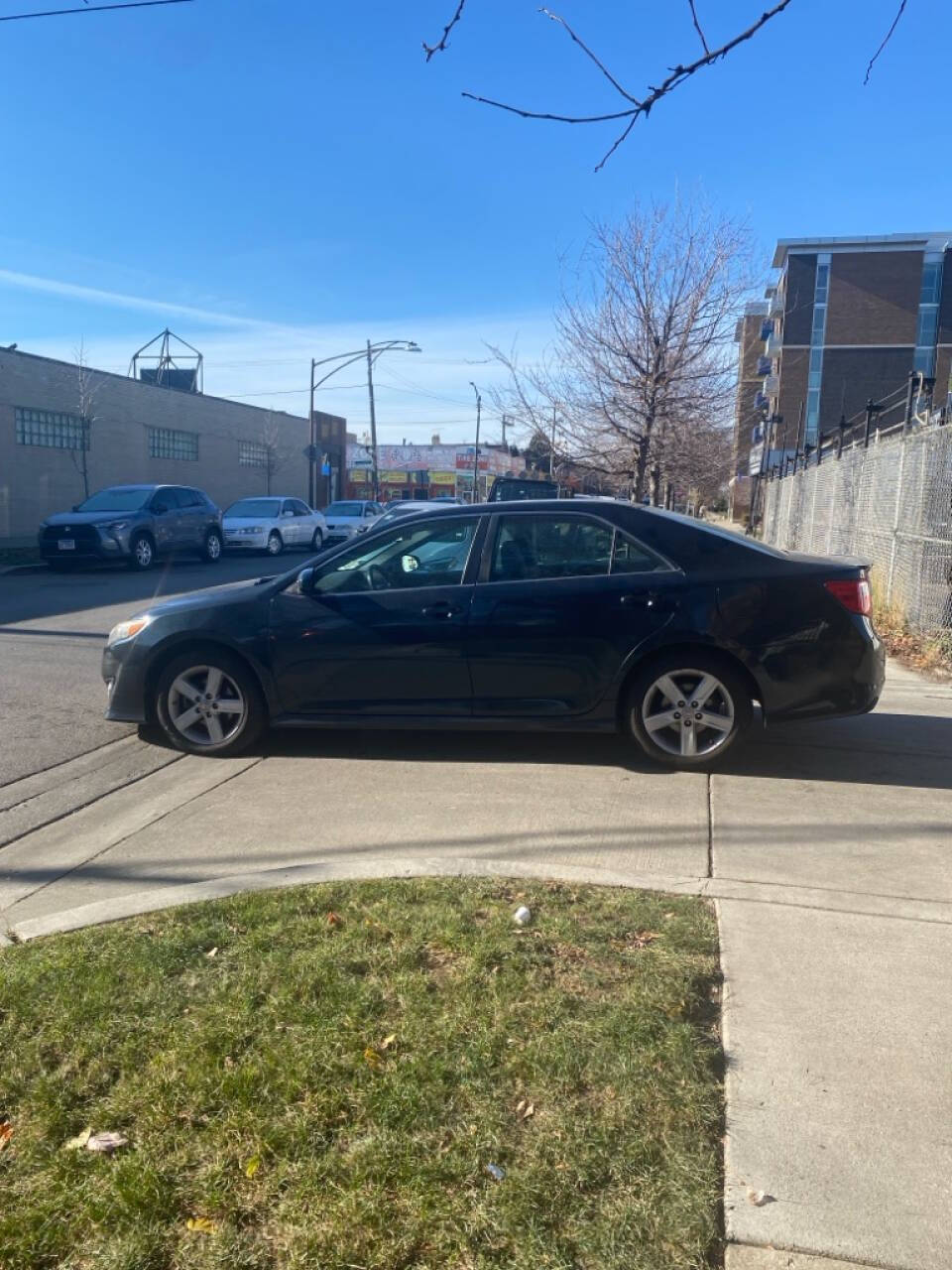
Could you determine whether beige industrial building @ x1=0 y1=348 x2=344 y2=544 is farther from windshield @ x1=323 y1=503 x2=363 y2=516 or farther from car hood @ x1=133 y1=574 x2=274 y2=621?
car hood @ x1=133 y1=574 x2=274 y2=621

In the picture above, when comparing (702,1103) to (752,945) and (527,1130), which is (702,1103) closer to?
(527,1130)

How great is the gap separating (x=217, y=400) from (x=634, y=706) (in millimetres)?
39109

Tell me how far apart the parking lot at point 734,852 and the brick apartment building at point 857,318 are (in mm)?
56891

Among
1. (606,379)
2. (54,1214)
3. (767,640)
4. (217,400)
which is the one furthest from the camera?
(217,400)

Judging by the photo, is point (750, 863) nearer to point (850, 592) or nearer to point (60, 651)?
point (850, 592)

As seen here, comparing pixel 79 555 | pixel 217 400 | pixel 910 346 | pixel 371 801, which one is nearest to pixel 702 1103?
pixel 371 801

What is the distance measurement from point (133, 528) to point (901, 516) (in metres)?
14.5

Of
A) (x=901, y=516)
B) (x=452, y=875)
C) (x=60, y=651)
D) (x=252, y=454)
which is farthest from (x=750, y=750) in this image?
(x=252, y=454)

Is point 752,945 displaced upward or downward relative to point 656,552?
downward

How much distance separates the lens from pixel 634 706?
6090 mm

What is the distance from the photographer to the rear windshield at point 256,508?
2712 cm

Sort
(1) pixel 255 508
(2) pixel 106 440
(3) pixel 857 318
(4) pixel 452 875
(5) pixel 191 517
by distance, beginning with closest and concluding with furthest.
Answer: (4) pixel 452 875
(5) pixel 191 517
(1) pixel 255 508
(2) pixel 106 440
(3) pixel 857 318

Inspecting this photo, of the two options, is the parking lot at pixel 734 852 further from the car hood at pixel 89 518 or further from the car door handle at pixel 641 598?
the car hood at pixel 89 518

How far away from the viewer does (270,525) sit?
26.8m
